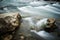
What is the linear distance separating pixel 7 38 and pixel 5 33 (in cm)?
41

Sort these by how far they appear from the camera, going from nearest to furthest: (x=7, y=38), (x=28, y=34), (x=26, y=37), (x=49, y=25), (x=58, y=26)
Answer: (x=7, y=38), (x=26, y=37), (x=28, y=34), (x=49, y=25), (x=58, y=26)

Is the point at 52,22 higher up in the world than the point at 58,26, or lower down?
higher up

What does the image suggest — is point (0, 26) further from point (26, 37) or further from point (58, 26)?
point (58, 26)

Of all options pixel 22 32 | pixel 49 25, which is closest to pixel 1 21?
pixel 22 32

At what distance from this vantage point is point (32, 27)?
268 inches

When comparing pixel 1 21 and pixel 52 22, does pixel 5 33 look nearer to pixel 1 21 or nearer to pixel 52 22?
pixel 1 21

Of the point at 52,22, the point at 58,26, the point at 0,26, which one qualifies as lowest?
the point at 58,26

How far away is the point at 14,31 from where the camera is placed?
238 inches

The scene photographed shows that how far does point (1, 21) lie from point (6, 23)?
0.86ft

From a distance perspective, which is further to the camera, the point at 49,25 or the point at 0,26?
the point at 49,25

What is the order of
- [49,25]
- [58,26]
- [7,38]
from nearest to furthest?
[7,38]
[49,25]
[58,26]

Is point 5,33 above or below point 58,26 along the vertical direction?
above

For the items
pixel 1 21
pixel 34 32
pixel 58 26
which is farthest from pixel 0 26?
pixel 58 26

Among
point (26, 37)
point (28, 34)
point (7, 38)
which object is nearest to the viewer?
point (7, 38)
